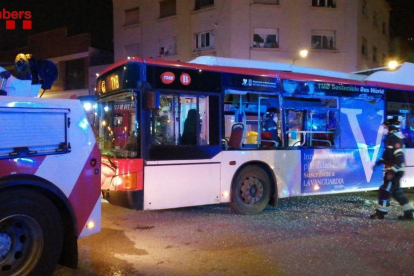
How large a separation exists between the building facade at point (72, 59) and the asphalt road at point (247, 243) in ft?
60.9

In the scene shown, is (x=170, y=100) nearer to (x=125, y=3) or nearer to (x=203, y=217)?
(x=203, y=217)

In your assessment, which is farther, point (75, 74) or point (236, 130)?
point (75, 74)

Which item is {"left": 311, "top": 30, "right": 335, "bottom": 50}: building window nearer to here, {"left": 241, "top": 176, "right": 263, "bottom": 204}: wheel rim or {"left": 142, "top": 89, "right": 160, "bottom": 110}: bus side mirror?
{"left": 241, "top": 176, "right": 263, "bottom": 204}: wheel rim

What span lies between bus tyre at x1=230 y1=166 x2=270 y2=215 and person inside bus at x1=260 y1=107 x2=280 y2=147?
61 centimetres

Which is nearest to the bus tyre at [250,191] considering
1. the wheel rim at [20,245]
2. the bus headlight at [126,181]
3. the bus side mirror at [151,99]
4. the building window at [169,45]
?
the bus headlight at [126,181]

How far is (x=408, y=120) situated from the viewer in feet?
34.8

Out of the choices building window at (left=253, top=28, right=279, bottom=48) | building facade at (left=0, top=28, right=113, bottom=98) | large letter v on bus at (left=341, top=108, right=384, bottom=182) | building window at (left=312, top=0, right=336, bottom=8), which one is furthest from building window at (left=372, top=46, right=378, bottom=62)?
building facade at (left=0, top=28, right=113, bottom=98)

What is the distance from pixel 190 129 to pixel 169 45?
650 inches

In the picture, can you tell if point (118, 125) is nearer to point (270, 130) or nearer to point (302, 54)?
point (270, 130)

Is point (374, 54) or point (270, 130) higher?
point (374, 54)

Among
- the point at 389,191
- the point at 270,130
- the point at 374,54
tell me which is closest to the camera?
the point at 389,191

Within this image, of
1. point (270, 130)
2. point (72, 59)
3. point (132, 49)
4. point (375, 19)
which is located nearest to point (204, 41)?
point (132, 49)

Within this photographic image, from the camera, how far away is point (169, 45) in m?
23.1

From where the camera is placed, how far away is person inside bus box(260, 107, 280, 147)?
856 centimetres
